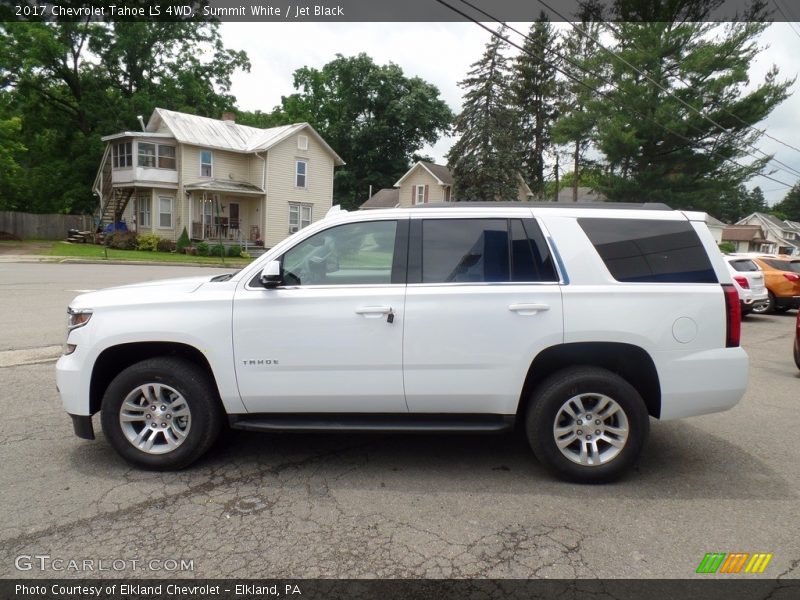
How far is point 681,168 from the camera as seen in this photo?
2797 centimetres

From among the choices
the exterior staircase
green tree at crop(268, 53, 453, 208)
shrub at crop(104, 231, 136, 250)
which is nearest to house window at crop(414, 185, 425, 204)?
green tree at crop(268, 53, 453, 208)

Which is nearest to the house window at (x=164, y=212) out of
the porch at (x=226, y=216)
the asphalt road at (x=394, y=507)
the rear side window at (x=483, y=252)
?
the porch at (x=226, y=216)

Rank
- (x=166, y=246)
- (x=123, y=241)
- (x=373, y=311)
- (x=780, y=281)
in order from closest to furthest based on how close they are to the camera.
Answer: (x=373, y=311) → (x=780, y=281) → (x=166, y=246) → (x=123, y=241)

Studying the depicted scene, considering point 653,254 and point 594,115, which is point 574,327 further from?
point 594,115

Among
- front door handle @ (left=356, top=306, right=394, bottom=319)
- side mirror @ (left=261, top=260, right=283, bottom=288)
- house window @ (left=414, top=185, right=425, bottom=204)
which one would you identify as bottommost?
front door handle @ (left=356, top=306, right=394, bottom=319)

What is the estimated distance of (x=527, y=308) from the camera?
391 cm

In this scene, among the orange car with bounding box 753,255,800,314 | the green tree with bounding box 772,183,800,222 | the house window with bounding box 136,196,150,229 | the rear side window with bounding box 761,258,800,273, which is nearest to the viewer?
the orange car with bounding box 753,255,800,314

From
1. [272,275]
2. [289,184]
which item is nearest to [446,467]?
[272,275]

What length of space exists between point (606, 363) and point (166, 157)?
113 ft

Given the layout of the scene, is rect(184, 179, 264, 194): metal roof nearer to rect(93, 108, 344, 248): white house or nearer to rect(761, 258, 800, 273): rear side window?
rect(93, 108, 344, 248): white house

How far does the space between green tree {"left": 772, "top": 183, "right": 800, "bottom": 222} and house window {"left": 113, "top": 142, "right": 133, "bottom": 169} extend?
428 ft

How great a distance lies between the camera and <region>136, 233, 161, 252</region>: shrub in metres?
31.9

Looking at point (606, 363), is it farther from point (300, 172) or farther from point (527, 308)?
point (300, 172)


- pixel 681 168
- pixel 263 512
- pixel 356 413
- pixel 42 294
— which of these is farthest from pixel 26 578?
pixel 681 168
